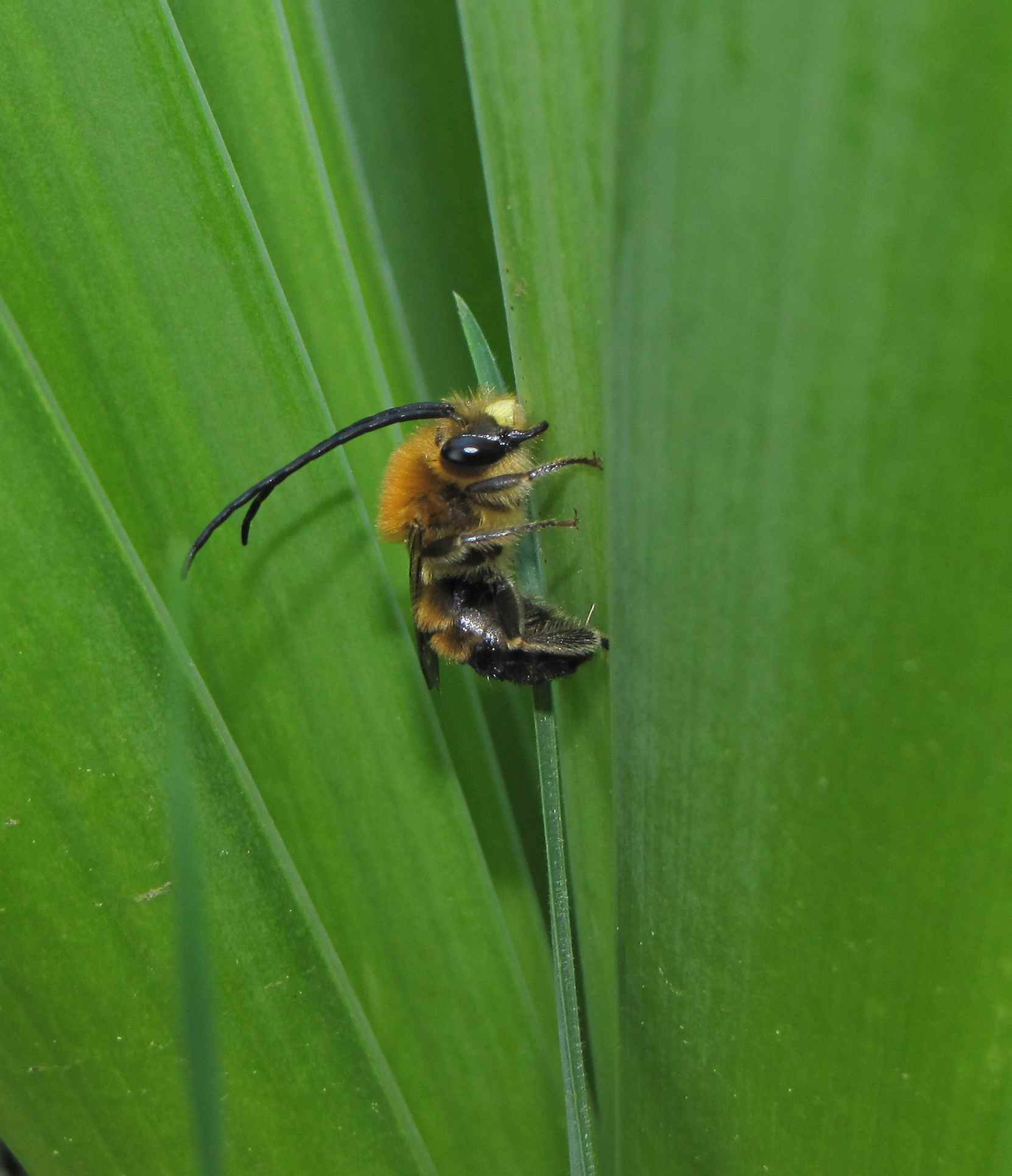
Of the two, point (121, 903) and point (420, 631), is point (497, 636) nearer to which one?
point (420, 631)

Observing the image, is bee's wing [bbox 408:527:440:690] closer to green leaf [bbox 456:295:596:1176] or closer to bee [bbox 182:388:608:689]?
bee [bbox 182:388:608:689]

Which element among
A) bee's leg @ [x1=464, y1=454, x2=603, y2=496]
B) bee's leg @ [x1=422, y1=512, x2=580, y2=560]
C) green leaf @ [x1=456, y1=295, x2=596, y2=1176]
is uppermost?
bee's leg @ [x1=464, y1=454, x2=603, y2=496]

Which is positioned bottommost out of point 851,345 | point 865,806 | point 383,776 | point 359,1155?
point 359,1155

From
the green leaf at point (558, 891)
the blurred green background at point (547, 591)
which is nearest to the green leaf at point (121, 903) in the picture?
the blurred green background at point (547, 591)

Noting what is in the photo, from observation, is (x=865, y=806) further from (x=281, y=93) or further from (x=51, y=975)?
(x=281, y=93)

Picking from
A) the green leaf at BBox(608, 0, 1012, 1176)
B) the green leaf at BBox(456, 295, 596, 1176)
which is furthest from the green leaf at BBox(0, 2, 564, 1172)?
the green leaf at BBox(608, 0, 1012, 1176)

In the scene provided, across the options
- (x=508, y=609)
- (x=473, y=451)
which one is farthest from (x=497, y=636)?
(x=473, y=451)

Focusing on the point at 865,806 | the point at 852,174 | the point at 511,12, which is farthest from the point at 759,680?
the point at 511,12
